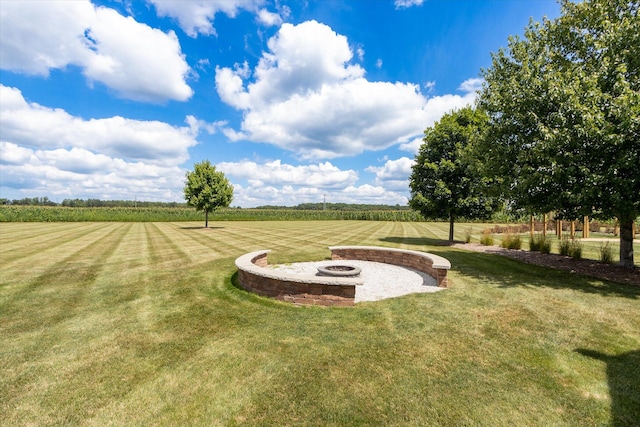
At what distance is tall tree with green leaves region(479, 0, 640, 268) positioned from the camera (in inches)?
330

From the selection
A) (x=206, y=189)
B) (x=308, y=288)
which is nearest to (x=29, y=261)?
(x=308, y=288)

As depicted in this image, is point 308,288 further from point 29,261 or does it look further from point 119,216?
point 119,216

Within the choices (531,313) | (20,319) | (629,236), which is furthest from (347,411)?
(629,236)

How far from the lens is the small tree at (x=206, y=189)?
3294 centimetres

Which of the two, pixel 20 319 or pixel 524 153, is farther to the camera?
pixel 524 153

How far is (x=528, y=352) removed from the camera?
473 centimetres

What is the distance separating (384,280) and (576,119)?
825cm

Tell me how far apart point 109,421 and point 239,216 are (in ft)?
192

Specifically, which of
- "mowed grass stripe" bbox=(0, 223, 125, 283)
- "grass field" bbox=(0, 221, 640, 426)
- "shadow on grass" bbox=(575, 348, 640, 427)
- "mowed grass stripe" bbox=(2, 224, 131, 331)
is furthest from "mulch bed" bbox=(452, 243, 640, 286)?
"mowed grass stripe" bbox=(0, 223, 125, 283)

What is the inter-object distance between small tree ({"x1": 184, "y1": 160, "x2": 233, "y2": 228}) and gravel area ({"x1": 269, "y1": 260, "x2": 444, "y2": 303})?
2440 centimetres

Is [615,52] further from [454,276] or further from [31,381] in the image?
[31,381]

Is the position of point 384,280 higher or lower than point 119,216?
lower

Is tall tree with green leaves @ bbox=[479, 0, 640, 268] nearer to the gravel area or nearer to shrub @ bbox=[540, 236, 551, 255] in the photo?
shrub @ bbox=[540, 236, 551, 255]

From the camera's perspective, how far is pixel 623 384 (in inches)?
151
